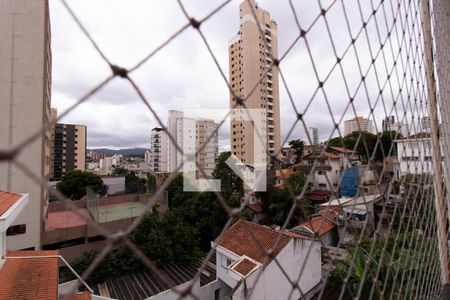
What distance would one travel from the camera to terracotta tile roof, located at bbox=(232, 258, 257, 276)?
278 cm

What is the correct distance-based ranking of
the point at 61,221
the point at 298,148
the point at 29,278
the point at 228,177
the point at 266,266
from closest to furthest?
the point at 29,278 → the point at 266,266 → the point at 228,177 → the point at 61,221 → the point at 298,148

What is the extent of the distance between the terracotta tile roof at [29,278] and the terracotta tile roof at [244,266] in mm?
1697

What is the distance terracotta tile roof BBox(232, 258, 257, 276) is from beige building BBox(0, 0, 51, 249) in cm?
293

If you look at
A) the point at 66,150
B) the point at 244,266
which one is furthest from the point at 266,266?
the point at 66,150

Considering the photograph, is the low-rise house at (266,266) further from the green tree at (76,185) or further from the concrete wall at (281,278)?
the green tree at (76,185)

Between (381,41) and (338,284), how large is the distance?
10.4 feet

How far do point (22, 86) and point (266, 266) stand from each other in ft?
14.3

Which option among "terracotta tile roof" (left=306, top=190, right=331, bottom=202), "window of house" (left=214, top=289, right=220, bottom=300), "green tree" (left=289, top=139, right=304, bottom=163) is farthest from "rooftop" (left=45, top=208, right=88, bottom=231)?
"green tree" (left=289, top=139, right=304, bottom=163)

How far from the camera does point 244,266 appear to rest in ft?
9.38

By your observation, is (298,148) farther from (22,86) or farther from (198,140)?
(22,86)

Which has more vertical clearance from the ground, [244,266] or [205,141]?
[205,141]

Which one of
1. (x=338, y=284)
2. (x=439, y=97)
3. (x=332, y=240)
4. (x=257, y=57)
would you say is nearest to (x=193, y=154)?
(x=439, y=97)

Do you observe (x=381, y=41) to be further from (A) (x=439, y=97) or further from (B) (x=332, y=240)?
(B) (x=332, y=240)

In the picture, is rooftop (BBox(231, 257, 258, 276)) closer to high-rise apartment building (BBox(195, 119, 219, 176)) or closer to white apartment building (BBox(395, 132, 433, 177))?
high-rise apartment building (BBox(195, 119, 219, 176))
